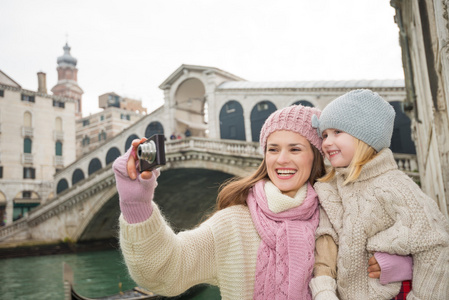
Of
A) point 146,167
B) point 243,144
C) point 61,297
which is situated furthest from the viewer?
point 243,144

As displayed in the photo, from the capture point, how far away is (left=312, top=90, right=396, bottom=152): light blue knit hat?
174 cm

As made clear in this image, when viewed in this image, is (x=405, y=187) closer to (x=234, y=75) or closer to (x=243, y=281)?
(x=243, y=281)

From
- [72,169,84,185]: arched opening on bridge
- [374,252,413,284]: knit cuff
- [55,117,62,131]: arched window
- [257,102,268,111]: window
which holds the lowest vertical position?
[374,252,413,284]: knit cuff

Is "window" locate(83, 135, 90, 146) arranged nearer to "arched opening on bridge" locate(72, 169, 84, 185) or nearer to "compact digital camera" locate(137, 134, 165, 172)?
"arched opening on bridge" locate(72, 169, 84, 185)

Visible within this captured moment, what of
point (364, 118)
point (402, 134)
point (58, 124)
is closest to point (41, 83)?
point (58, 124)

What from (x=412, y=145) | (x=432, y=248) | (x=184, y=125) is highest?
(x=184, y=125)

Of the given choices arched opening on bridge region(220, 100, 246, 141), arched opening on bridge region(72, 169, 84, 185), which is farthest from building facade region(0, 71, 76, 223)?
arched opening on bridge region(220, 100, 246, 141)

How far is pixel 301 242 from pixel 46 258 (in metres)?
18.1

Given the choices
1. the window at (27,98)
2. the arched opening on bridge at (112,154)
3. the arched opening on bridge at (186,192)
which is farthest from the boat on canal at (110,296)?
the window at (27,98)

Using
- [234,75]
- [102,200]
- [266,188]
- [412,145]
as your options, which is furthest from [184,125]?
[266,188]

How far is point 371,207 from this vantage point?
160cm

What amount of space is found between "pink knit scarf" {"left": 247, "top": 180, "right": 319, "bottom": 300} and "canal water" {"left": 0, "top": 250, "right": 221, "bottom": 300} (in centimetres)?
731

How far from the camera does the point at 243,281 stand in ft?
5.44

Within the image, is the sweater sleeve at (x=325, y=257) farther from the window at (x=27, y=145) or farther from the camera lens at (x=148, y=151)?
the window at (x=27, y=145)
